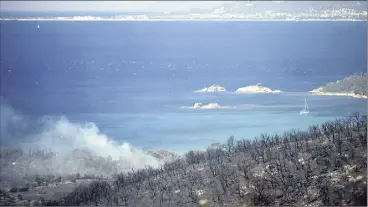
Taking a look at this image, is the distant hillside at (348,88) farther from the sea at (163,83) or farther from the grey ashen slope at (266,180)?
the grey ashen slope at (266,180)

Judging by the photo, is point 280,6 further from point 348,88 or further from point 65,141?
point 65,141

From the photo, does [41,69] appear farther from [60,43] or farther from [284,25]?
[284,25]

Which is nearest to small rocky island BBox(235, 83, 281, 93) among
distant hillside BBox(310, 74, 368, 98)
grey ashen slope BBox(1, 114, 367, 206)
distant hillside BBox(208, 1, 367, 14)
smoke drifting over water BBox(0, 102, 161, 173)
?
distant hillside BBox(310, 74, 368, 98)

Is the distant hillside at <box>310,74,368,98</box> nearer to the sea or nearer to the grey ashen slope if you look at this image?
the sea

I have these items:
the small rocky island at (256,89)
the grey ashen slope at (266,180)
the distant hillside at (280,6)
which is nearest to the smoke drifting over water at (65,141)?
the grey ashen slope at (266,180)

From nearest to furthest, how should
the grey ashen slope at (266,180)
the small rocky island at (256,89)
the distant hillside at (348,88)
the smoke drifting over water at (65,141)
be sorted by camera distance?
the grey ashen slope at (266,180) → the smoke drifting over water at (65,141) → the distant hillside at (348,88) → the small rocky island at (256,89)

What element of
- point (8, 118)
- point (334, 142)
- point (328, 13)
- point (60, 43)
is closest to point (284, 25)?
point (328, 13)
